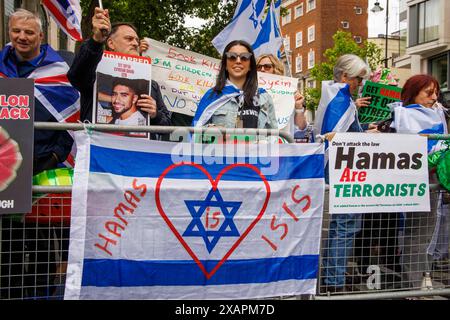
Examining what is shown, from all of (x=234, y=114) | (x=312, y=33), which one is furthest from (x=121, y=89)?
(x=312, y=33)

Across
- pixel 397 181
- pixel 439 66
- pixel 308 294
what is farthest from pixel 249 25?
pixel 439 66

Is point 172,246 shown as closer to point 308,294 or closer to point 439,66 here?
point 308,294

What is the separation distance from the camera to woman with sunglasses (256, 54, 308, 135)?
20.2 feet

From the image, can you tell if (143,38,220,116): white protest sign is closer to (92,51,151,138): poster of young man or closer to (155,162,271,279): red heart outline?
(92,51,151,138): poster of young man

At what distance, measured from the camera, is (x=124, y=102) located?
4.35 m

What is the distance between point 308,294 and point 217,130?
4.68 ft

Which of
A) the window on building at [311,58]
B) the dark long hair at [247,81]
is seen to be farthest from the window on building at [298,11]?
the dark long hair at [247,81]

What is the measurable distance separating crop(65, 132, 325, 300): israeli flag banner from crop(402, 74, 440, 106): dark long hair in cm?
141

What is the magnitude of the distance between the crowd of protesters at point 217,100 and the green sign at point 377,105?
0.40m

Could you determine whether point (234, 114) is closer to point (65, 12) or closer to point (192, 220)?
point (192, 220)

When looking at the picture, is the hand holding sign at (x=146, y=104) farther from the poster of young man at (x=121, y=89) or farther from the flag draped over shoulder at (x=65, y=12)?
the flag draped over shoulder at (x=65, y=12)

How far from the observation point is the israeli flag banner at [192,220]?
372 cm

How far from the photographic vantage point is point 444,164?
14.5 feet
